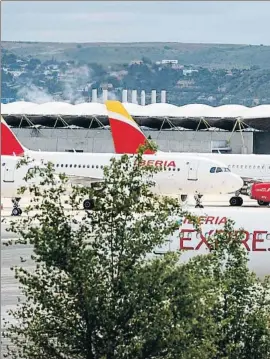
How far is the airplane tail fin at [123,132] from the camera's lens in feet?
270

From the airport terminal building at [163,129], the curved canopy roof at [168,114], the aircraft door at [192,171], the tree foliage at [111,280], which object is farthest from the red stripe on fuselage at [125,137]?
the tree foliage at [111,280]

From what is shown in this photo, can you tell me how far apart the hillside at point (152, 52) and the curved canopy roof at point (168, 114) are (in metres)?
3.94

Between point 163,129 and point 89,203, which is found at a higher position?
point 163,129

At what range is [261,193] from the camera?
75.8 meters

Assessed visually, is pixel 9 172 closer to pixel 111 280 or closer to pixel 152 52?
pixel 111 280

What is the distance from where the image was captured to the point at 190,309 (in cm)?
2652

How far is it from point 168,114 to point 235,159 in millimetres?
20960

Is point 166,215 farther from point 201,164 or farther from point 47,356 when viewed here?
point 201,164

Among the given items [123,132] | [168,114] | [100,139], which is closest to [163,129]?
→ [168,114]

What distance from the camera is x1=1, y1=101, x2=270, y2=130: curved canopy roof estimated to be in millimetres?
96312

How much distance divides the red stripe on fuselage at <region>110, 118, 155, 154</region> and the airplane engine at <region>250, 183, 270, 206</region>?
28.3ft

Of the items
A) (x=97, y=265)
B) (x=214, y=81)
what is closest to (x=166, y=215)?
(x=97, y=265)

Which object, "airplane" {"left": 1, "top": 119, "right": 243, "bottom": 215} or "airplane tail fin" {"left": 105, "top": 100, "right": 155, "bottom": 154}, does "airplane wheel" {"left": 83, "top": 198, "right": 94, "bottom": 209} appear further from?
"airplane tail fin" {"left": 105, "top": 100, "right": 155, "bottom": 154}

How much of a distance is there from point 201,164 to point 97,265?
4976cm
